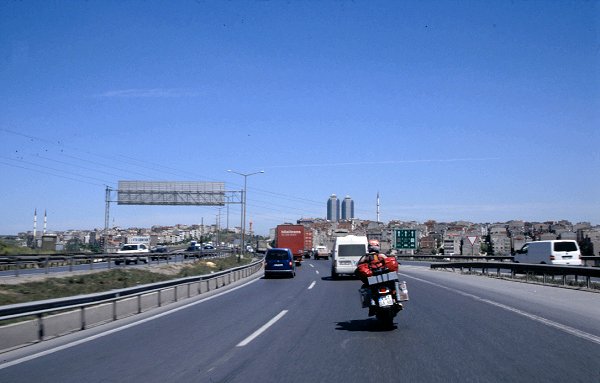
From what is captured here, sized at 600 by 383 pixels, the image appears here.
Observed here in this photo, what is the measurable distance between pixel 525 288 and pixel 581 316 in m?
10.9

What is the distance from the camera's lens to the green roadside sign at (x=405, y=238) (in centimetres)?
6381

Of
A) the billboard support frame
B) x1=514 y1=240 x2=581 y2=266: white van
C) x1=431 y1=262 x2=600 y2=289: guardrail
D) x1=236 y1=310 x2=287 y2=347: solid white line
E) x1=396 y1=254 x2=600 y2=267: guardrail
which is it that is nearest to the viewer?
x1=236 y1=310 x2=287 y2=347: solid white line

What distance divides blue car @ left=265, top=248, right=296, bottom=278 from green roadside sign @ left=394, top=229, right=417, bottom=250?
93.6 feet

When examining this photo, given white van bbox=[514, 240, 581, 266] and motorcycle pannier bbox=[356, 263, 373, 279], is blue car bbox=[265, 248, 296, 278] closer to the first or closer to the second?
white van bbox=[514, 240, 581, 266]

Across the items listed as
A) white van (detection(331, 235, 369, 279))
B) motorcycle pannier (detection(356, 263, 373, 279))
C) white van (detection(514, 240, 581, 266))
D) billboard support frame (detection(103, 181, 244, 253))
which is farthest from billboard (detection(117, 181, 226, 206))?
motorcycle pannier (detection(356, 263, 373, 279))

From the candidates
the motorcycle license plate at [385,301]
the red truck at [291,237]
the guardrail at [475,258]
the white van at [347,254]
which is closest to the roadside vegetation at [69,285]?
the white van at [347,254]

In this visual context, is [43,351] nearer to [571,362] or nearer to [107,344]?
[107,344]

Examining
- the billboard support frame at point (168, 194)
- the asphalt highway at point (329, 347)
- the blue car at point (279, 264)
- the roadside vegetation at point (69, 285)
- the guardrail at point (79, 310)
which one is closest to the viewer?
the asphalt highway at point (329, 347)

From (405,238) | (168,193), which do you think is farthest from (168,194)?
(405,238)

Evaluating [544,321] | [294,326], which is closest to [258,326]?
[294,326]

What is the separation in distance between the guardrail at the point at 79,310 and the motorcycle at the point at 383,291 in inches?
249

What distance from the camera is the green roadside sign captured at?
209 ft

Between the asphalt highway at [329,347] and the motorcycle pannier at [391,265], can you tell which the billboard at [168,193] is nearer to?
the asphalt highway at [329,347]

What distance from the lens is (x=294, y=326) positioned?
541 inches
